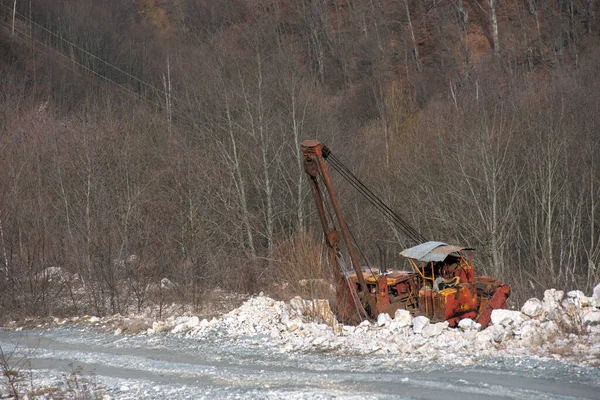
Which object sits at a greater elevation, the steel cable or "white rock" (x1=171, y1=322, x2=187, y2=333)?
the steel cable

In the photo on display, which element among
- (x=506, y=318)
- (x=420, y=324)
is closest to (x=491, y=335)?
(x=506, y=318)

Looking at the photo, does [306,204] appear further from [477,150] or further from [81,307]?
[81,307]

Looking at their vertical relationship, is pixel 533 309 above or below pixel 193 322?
above

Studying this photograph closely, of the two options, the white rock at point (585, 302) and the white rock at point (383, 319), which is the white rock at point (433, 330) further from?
the white rock at point (585, 302)

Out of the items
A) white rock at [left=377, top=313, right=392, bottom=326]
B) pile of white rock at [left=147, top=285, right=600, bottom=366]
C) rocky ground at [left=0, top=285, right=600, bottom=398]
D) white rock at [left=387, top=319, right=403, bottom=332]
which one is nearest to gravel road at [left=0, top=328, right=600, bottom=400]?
rocky ground at [left=0, top=285, right=600, bottom=398]

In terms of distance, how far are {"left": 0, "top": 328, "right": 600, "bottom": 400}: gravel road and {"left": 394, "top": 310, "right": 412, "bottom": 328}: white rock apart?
159 centimetres

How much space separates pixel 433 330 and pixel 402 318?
100cm

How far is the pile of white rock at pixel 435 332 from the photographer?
427 inches

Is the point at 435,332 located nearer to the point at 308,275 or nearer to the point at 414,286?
the point at 414,286

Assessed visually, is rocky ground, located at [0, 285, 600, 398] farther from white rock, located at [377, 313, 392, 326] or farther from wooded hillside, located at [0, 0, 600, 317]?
wooded hillside, located at [0, 0, 600, 317]

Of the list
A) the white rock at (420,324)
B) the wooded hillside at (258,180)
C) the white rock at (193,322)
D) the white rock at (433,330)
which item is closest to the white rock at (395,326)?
the white rock at (420,324)

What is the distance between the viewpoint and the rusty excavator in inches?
532

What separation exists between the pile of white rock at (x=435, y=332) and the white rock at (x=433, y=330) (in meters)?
0.02

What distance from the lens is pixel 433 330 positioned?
39.6ft
